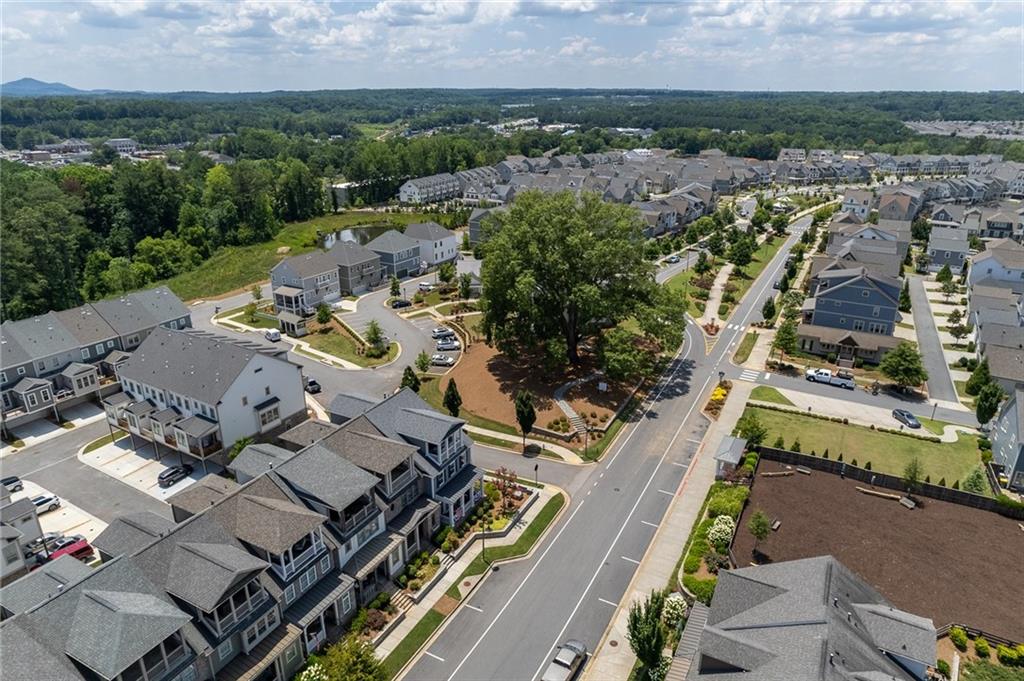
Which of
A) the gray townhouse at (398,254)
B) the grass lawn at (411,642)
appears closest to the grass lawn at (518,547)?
the grass lawn at (411,642)

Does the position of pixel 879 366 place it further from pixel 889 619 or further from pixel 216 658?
pixel 216 658

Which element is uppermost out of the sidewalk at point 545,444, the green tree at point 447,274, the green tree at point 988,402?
the green tree at point 447,274

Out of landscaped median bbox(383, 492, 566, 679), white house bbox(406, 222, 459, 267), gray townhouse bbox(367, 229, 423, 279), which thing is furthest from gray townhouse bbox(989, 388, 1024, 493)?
white house bbox(406, 222, 459, 267)

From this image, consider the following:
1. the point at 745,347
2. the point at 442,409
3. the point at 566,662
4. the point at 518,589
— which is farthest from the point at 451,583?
the point at 745,347

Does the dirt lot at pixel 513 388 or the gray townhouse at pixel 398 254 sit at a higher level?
the gray townhouse at pixel 398 254

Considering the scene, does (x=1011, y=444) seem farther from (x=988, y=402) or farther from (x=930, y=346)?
(x=930, y=346)

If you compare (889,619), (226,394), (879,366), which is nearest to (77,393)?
(226,394)

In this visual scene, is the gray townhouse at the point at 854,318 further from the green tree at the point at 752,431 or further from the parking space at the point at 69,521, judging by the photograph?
the parking space at the point at 69,521
